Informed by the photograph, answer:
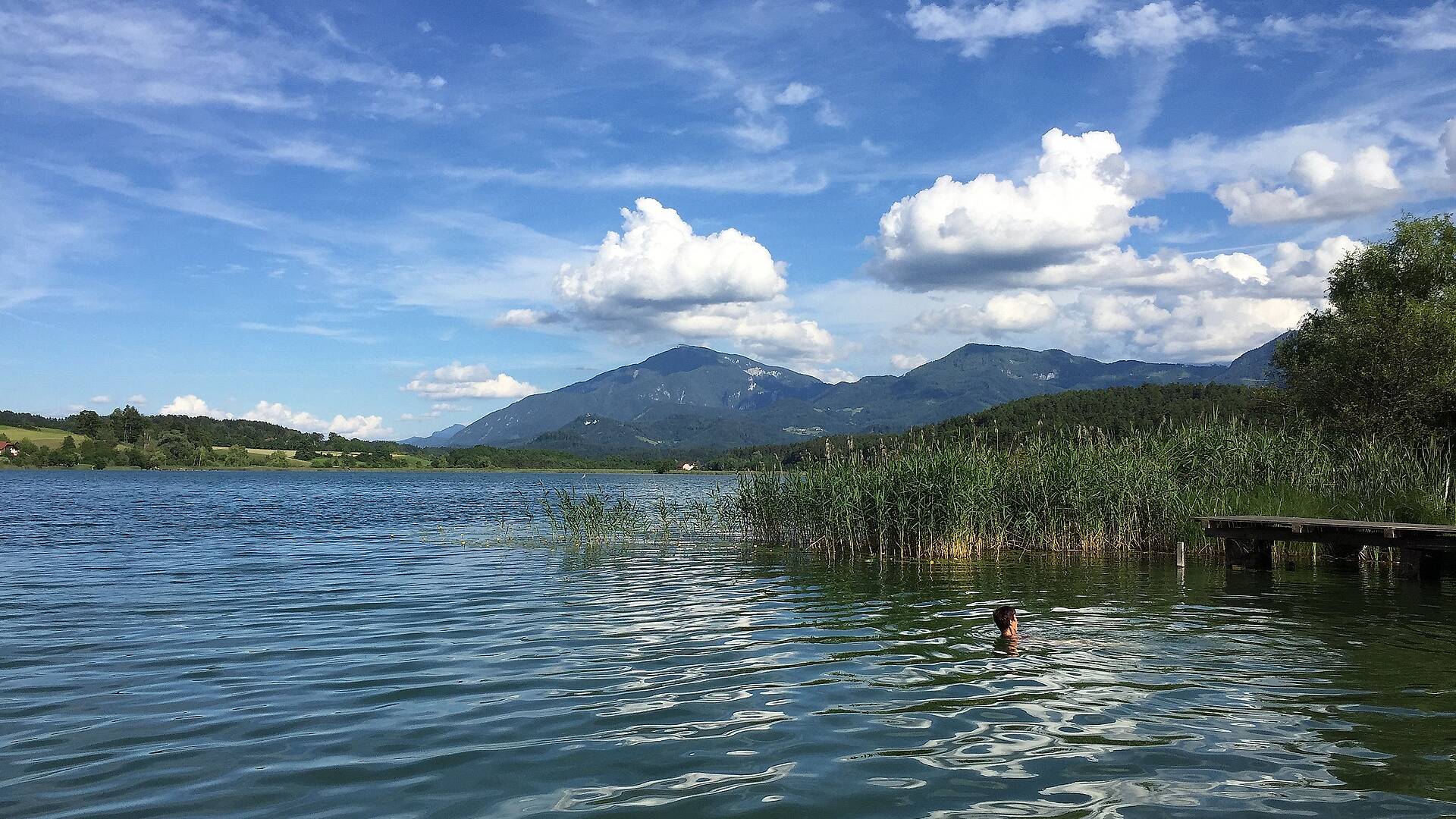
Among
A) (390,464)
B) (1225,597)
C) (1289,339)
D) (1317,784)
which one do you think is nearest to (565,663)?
(1317,784)

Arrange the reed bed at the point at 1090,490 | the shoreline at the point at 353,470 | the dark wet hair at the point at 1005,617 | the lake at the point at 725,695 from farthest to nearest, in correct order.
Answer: the shoreline at the point at 353,470, the reed bed at the point at 1090,490, the dark wet hair at the point at 1005,617, the lake at the point at 725,695

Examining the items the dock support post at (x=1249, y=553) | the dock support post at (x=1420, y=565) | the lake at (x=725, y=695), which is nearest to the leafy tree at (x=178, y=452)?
the lake at (x=725, y=695)

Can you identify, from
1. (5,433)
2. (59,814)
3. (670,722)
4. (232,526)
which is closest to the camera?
(59,814)

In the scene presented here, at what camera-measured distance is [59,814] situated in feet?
21.6

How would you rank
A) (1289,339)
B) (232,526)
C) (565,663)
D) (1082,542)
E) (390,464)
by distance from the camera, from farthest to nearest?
(390,464)
(1289,339)
(232,526)
(1082,542)
(565,663)

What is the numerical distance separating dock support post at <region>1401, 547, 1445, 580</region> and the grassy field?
162 m

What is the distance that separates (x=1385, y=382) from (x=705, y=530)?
967 inches

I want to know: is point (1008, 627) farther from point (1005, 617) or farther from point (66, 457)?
point (66, 457)

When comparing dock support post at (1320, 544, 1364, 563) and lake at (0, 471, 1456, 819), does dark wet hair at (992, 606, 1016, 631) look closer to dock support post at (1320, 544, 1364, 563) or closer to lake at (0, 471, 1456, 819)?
lake at (0, 471, 1456, 819)

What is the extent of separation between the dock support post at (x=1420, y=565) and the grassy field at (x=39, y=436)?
6389 inches

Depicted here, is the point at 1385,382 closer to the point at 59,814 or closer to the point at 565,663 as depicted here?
the point at 565,663

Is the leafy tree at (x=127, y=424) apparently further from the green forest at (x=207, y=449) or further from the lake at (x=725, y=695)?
the lake at (x=725, y=695)

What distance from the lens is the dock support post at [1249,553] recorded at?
22.1 m

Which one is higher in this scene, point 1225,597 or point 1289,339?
point 1289,339
